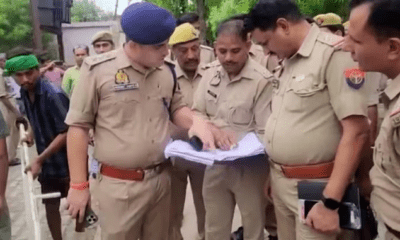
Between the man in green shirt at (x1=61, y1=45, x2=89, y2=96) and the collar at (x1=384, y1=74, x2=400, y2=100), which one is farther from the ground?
the collar at (x1=384, y1=74, x2=400, y2=100)

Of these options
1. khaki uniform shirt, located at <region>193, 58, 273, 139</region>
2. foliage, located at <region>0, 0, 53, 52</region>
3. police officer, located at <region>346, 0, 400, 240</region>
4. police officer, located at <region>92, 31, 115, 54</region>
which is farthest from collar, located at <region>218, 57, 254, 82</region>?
foliage, located at <region>0, 0, 53, 52</region>

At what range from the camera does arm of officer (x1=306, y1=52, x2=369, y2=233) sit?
6.56 feet

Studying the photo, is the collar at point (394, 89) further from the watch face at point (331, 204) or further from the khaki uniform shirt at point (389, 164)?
the watch face at point (331, 204)

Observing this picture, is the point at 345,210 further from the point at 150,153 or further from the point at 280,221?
the point at 150,153

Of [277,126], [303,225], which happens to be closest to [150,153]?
[277,126]

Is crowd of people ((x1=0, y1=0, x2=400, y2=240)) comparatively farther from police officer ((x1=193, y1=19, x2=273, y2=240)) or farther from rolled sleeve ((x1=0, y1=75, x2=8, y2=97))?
rolled sleeve ((x1=0, y1=75, x2=8, y2=97))

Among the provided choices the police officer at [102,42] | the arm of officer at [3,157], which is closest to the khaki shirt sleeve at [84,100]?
the arm of officer at [3,157]

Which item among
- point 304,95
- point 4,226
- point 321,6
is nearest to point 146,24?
point 304,95

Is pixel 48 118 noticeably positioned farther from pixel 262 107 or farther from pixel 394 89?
pixel 394 89

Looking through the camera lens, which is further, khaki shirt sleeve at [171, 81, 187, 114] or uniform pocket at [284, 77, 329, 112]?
khaki shirt sleeve at [171, 81, 187, 114]

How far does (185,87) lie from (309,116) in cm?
169

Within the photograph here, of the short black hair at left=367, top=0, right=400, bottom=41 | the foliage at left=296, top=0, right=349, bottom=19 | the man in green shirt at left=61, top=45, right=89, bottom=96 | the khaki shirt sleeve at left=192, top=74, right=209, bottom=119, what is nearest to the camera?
the short black hair at left=367, top=0, right=400, bottom=41

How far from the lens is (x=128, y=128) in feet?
7.97

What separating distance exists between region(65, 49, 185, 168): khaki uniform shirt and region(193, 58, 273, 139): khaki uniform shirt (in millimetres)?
560
